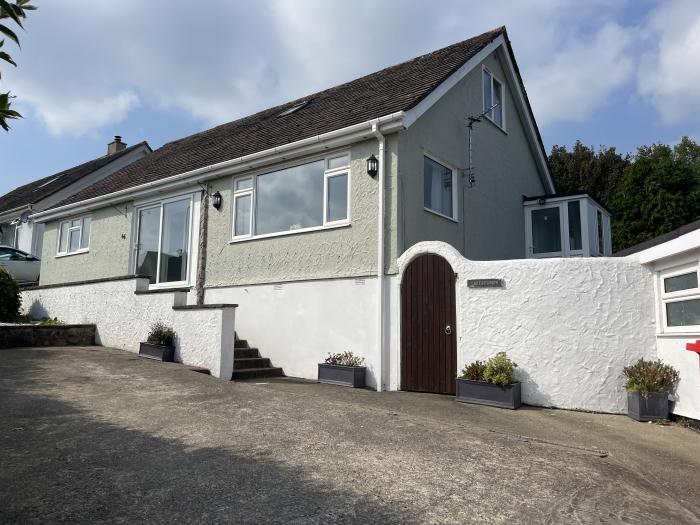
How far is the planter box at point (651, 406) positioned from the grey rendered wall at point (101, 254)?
475 inches

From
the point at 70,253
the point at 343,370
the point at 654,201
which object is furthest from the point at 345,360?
the point at 654,201

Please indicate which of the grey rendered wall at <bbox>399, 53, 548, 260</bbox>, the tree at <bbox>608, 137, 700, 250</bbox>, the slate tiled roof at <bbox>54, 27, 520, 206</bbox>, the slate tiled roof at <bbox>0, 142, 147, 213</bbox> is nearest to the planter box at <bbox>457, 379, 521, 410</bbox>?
the grey rendered wall at <bbox>399, 53, 548, 260</bbox>

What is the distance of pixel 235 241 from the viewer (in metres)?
11.5

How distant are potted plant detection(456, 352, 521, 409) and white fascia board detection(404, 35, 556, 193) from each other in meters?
4.30

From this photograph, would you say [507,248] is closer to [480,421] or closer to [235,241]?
[235,241]

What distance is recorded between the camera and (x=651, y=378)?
6.87 metres

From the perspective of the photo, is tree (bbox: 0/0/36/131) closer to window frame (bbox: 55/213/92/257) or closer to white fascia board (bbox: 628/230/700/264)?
white fascia board (bbox: 628/230/700/264)

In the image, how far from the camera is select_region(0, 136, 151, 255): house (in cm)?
2117

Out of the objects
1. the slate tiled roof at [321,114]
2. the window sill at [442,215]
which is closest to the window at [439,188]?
the window sill at [442,215]

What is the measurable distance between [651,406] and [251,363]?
270 inches

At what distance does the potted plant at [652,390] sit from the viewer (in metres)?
6.79

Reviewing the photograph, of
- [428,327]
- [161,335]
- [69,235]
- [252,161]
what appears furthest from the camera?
[69,235]

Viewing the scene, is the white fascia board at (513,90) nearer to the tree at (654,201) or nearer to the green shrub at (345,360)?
the green shrub at (345,360)

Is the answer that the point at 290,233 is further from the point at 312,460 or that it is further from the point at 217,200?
the point at 312,460
